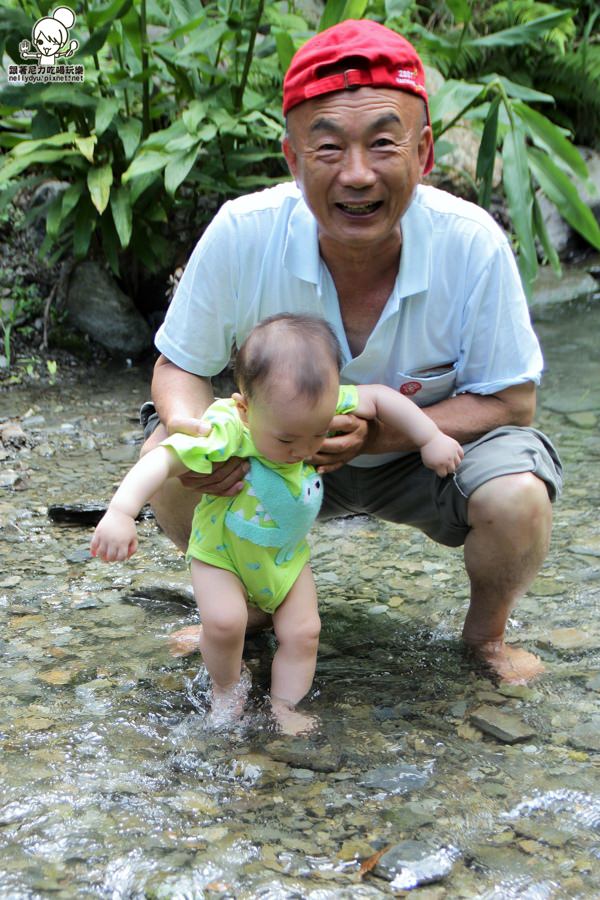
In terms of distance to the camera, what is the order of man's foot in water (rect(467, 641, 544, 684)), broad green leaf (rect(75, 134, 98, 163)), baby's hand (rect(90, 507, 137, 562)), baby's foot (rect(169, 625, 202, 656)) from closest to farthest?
baby's hand (rect(90, 507, 137, 562))
man's foot in water (rect(467, 641, 544, 684))
baby's foot (rect(169, 625, 202, 656))
broad green leaf (rect(75, 134, 98, 163))

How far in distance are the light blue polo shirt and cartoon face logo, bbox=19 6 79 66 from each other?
274 centimetres

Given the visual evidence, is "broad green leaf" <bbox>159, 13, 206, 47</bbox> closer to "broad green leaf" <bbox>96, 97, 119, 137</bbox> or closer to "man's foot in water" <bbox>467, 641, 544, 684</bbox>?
"broad green leaf" <bbox>96, 97, 119, 137</bbox>

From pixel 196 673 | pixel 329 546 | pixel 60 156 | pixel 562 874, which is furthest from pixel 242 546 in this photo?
pixel 60 156

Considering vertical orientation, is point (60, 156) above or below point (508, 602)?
above

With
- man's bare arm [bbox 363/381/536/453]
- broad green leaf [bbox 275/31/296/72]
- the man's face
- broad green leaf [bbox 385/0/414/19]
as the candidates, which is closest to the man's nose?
the man's face

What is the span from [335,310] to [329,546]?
3.71ft

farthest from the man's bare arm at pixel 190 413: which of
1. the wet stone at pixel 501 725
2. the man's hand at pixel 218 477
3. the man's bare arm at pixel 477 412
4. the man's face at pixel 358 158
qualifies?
the wet stone at pixel 501 725

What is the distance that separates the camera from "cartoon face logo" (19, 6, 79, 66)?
15.4 ft

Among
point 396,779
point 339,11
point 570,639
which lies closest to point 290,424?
point 396,779

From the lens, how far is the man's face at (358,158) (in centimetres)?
217

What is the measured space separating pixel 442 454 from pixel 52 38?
134 inches

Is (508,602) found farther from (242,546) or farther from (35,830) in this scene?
(35,830)

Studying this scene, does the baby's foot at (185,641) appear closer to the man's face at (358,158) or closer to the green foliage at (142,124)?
the man's face at (358,158)

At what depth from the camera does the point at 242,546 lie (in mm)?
2137
